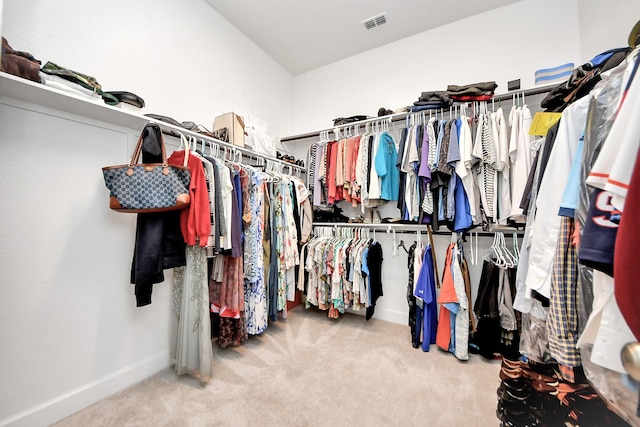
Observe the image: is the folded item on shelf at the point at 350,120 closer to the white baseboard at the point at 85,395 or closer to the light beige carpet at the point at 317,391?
the light beige carpet at the point at 317,391

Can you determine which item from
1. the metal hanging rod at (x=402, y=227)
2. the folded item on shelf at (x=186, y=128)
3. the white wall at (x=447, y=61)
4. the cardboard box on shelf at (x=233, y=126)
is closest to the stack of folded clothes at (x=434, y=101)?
the white wall at (x=447, y=61)

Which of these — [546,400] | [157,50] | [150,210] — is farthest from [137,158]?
[546,400]

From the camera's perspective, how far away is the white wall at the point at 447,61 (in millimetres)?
2049

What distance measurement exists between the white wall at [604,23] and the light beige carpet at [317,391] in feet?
7.73

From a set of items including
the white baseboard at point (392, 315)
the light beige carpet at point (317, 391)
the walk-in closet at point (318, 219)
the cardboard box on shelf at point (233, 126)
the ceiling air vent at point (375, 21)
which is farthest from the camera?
the white baseboard at point (392, 315)

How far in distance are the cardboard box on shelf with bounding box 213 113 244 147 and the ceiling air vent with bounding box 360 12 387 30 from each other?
169 centimetres

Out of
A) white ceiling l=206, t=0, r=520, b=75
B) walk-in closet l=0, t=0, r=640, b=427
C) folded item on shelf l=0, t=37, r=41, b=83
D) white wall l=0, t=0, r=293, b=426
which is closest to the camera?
walk-in closet l=0, t=0, r=640, b=427

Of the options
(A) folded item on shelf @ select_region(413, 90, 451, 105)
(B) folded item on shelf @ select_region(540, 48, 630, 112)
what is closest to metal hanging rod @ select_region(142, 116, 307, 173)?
(A) folded item on shelf @ select_region(413, 90, 451, 105)

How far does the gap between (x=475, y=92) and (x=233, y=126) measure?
2085 millimetres

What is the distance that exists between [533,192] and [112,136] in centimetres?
245

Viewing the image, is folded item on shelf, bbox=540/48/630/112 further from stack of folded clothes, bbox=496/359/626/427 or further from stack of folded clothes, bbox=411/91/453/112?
stack of folded clothes, bbox=496/359/626/427

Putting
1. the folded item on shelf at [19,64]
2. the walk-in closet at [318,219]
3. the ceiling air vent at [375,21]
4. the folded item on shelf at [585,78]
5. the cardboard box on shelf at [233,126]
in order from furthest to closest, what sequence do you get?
the ceiling air vent at [375,21] < the cardboard box on shelf at [233,126] < the folded item on shelf at [19,64] < the folded item on shelf at [585,78] < the walk-in closet at [318,219]

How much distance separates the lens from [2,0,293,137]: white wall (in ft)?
4.41

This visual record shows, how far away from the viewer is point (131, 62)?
1.69 metres
